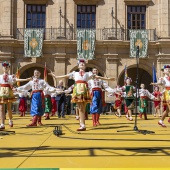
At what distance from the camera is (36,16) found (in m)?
25.2

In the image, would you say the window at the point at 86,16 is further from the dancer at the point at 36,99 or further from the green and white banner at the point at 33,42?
the dancer at the point at 36,99

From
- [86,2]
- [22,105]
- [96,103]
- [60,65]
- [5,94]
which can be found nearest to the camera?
[5,94]

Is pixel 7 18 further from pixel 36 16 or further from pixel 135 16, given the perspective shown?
pixel 135 16

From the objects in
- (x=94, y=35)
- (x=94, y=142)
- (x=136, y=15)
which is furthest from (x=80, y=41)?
(x=94, y=142)

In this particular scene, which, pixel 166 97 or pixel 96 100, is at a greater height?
pixel 166 97

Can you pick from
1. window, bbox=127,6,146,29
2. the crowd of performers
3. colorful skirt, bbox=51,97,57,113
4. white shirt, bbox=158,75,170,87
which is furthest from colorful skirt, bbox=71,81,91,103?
window, bbox=127,6,146,29

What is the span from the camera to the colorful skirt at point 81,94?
905 cm

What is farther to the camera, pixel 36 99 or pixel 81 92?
pixel 36 99

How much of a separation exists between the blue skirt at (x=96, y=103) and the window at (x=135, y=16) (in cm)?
1501

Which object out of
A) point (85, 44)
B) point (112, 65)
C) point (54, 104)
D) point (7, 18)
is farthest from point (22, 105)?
point (7, 18)

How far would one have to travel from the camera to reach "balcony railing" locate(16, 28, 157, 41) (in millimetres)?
24275

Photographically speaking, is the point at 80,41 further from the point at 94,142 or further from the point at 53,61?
the point at 94,142

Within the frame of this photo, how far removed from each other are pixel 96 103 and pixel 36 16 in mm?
15895

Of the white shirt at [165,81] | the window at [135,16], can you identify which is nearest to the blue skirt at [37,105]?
the white shirt at [165,81]
